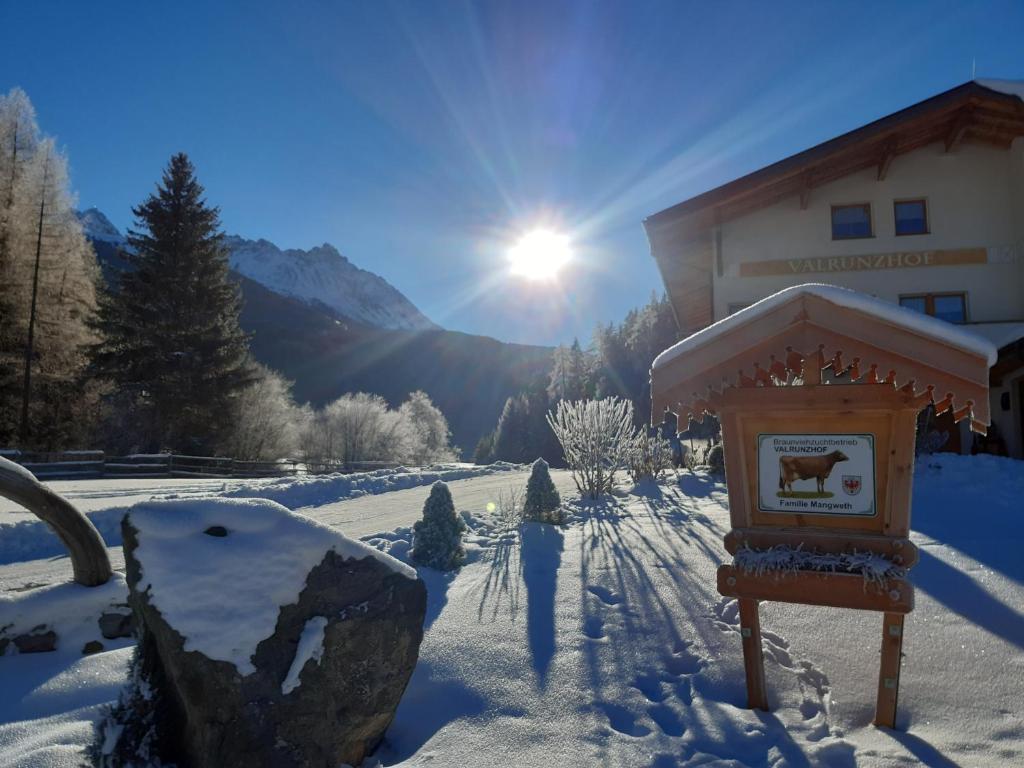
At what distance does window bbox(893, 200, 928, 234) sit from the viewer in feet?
46.0

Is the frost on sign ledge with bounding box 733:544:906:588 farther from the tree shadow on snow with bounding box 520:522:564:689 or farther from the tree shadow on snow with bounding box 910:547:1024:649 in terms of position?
the tree shadow on snow with bounding box 910:547:1024:649

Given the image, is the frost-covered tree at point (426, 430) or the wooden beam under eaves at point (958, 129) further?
the frost-covered tree at point (426, 430)

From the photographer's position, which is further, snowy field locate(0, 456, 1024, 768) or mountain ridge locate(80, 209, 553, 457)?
mountain ridge locate(80, 209, 553, 457)

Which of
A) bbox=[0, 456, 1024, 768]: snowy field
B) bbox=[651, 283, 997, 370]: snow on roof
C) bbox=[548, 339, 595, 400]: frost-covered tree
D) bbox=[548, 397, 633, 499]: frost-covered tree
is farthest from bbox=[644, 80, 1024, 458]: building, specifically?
bbox=[548, 339, 595, 400]: frost-covered tree

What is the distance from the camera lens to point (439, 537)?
6.79 meters

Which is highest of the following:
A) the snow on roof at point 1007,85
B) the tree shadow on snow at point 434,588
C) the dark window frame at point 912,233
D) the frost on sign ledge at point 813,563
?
the snow on roof at point 1007,85

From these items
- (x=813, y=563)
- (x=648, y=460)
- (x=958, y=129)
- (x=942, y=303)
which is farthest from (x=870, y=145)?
(x=813, y=563)

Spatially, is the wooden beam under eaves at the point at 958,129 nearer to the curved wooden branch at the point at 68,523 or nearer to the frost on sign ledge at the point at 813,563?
the frost on sign ledge at the point at 813,563

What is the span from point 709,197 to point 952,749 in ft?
38.7

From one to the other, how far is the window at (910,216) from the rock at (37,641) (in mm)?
16951

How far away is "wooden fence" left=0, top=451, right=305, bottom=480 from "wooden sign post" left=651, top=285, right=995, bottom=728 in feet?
66.2

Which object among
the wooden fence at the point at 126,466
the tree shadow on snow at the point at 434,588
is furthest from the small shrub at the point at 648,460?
the wooden fence at the point at 126,466

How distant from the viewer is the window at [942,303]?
13680 mm

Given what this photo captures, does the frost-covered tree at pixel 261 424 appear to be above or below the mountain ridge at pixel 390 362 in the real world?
below
